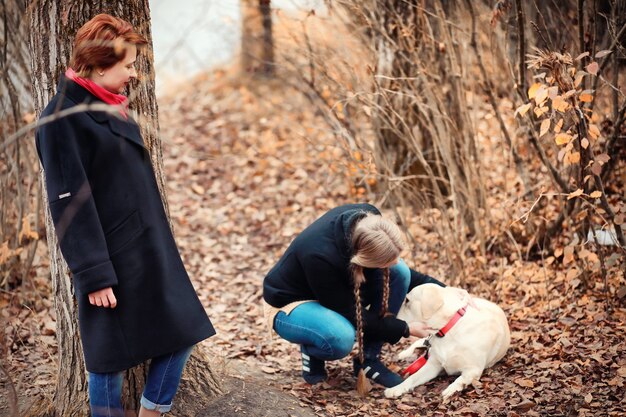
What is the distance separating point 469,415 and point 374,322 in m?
0.74

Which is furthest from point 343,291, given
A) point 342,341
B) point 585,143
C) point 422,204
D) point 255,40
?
point 255,40

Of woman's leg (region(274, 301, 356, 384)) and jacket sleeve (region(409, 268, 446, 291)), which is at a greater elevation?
jacket sleeve (region(409, 268, 446, 291))

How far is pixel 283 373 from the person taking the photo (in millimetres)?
4301

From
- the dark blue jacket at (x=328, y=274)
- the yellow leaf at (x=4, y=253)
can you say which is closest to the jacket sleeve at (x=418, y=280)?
the dark blue jacket at (x=328, y=274)

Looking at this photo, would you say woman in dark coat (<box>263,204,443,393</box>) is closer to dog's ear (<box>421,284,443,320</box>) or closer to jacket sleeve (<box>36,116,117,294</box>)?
dog's ear (<box>421,284,443,320</box>)

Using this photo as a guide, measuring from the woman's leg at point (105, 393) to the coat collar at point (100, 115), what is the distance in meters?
1.05

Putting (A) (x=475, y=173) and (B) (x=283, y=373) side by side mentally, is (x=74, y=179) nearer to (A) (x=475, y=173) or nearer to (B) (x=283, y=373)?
(B) (x=283, y=373)

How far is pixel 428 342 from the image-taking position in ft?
13.5

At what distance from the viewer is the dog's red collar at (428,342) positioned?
398 centimetres

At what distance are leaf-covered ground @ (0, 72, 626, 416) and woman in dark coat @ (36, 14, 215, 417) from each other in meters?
0.43

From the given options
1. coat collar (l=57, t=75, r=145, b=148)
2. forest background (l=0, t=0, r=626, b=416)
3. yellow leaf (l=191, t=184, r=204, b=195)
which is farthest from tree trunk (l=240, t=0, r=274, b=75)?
coat collar (l=57, t=75, r=145, b=148)

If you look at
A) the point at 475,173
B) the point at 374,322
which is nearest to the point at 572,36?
the point at 475,173

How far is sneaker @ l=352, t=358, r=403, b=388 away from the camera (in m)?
4.04

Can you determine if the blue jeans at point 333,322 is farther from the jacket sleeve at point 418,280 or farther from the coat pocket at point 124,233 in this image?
the coat pocket at point 124,233
